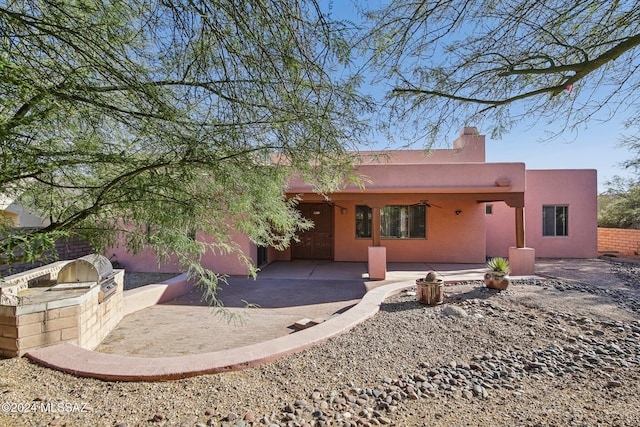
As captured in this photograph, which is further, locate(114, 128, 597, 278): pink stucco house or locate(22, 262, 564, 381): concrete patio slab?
locate(114, 128, 597, 278): pink stucco house

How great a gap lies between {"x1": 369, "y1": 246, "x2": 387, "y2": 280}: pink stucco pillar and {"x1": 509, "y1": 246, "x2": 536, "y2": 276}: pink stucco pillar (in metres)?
3.66

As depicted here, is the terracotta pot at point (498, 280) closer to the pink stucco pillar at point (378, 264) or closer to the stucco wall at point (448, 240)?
the pink stucco pillar at point (378, 264)

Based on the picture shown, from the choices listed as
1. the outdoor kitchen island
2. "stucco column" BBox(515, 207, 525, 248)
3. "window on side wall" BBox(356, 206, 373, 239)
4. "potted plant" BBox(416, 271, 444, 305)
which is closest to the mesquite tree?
"potted plant" BBox(416, 271, 444, 305)

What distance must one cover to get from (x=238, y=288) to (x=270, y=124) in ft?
20.5

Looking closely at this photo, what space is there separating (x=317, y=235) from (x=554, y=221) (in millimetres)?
9815

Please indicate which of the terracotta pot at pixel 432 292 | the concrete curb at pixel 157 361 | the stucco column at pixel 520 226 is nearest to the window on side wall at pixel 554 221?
the stucco column at pixel 520 226

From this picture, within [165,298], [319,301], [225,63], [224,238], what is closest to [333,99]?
[225,63]

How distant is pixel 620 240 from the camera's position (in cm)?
1368

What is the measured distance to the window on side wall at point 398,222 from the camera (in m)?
11.5

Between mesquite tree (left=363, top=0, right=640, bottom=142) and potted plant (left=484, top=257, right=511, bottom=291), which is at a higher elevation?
mesquite tree (left=363, top=0, right=640, bottom=142)

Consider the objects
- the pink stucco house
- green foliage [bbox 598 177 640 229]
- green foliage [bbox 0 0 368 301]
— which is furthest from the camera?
green foliage [bbox 598 177 640 229]

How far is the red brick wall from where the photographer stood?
13.1 metres

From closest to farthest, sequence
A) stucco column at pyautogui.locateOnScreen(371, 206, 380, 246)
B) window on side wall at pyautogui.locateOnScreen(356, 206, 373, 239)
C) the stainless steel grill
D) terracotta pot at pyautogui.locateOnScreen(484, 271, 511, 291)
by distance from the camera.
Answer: the stainless steel grill → terracotta pot at pyautogui.locateOnScreen(484, 271, 511, 291) → stucco column at pyautogui.locateOnScreen(371, 206, 380, 246) → window on side wall at pyautogui.locateOnScreen(356, 206, 373, 239)

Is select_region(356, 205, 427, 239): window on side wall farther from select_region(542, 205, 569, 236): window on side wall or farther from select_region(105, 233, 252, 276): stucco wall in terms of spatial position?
select_region(542, 205, 569, 236): window on side wall
